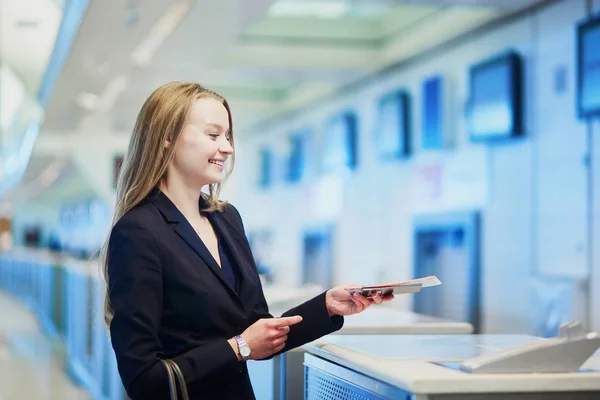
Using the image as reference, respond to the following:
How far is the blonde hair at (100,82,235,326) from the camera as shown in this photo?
2.44m

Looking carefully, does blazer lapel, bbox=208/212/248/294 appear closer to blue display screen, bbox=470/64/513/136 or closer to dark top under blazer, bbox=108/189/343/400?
dark top under blazer, bbox=108/189/343/400

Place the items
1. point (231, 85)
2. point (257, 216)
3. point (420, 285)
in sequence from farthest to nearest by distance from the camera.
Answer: point (257, 216) → point (231, 85) → point (420, 285)

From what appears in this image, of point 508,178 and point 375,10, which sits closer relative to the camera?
point 508,178

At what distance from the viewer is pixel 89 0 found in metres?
6.05

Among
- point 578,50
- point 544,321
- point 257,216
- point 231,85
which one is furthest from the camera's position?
point 257,216

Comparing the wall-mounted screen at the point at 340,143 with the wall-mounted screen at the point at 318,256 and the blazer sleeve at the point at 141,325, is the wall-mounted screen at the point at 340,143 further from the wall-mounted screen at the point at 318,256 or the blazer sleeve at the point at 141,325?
the blazer sleeve at the point at 141,325

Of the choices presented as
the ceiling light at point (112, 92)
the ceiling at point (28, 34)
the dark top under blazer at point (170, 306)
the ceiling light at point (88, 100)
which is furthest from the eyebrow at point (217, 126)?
the ceiling light at point (88, 100)

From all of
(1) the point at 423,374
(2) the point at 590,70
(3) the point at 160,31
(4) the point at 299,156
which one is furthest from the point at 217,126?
(4) the point at 299,156

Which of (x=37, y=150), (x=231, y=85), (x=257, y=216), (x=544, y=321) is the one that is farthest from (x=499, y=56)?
(x=37, y=150)

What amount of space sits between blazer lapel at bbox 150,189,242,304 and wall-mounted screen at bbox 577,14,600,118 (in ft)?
12.8

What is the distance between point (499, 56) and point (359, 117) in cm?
364

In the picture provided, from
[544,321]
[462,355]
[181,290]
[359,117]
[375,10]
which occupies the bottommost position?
[544,321]

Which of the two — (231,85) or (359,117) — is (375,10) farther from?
(231,85)

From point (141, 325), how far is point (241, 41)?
24.4 feet
